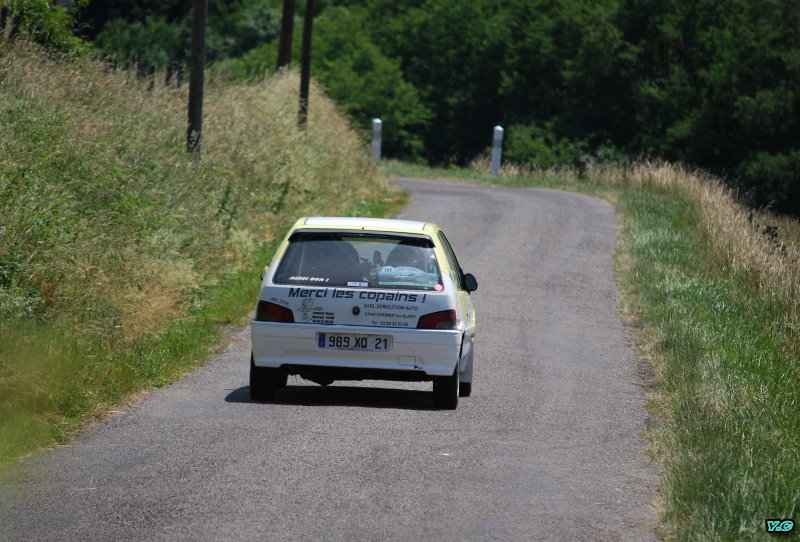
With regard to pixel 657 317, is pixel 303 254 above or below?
above

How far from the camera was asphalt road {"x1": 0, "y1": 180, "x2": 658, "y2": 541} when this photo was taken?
717 cm

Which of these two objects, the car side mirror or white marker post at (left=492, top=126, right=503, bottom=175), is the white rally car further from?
white marker post at (left=492, top=126, right=503, bottom=175)

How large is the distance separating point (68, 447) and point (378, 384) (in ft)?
15.2

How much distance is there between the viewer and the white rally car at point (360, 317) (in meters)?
11.0

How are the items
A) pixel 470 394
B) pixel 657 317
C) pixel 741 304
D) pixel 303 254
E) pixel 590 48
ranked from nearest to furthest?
1. pixel 303 254
2. pixel 470 394
3. pixel 657 317
4. pixel 741 304
5. pixel 590 48

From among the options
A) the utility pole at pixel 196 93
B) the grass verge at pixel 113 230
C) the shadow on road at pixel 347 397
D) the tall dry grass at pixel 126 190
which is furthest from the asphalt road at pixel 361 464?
the utility pole at pixel 196 93

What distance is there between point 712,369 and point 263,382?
460 cm

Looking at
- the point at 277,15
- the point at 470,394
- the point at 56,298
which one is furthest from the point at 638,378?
the point at 277,15

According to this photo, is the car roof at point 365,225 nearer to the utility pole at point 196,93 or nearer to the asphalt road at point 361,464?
the asphalt road at point 361,464

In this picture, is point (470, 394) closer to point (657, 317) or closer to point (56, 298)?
point (56, 298)

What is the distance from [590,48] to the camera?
61.6m

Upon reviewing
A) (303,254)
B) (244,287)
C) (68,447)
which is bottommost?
(244,287)

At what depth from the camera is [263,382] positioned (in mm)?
11453

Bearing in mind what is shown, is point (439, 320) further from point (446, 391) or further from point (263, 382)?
point (263, 382)
